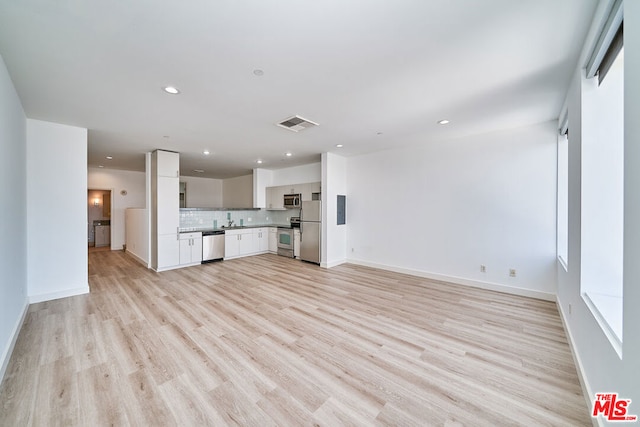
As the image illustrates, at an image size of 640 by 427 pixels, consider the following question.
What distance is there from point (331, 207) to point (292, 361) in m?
3.70

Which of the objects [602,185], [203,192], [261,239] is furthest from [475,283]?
[203,192]

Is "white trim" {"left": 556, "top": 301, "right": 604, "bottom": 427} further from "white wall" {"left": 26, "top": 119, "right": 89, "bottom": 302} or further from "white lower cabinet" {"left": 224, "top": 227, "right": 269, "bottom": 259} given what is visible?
"white lower cabinet" {"left": 224, "top": 227, "right": 269, "bottom": 259}

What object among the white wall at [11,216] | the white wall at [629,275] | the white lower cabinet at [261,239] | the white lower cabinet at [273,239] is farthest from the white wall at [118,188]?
the white wall at [629,275]

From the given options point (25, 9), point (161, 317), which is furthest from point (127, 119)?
point (161, 317)

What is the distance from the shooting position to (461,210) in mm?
4180

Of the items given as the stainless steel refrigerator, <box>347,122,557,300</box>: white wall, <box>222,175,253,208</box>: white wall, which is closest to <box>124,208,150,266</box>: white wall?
<box>222,175,253,208</box>: white wall

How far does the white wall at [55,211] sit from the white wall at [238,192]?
4.87 m

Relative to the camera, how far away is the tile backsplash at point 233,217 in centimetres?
628

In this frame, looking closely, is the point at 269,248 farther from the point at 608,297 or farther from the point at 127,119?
the point at 608,297

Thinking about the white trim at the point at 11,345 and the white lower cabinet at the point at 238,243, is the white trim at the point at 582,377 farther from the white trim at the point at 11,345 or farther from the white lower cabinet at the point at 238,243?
the white lower cabinet at the point at 238,243

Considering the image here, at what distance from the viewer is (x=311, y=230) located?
593cm

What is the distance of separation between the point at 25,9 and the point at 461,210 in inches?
208

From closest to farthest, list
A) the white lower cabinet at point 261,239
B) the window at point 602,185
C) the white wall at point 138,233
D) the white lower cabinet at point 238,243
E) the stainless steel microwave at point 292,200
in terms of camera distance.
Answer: the window at point 602,185 → the white wall at point 138,233 → the white lower cabinet at point 238,243 → the stainless steel microwave at point 292,200 → the white lower cabinet at point 261,239

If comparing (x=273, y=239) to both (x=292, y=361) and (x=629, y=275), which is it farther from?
(x=629, y=275)
